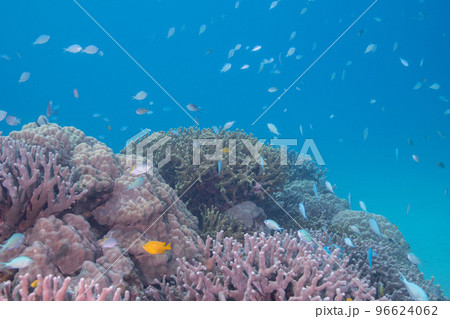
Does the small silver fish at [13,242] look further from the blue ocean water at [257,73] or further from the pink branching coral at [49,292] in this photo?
the blue ocean water at [257,73]

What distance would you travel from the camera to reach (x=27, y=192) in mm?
3047

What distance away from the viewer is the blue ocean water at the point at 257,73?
205 ft

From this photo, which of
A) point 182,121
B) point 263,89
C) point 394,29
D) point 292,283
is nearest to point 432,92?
point 394,29

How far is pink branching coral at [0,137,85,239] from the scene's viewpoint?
9.62 ft

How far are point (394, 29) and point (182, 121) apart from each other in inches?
2757

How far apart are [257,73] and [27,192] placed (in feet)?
316

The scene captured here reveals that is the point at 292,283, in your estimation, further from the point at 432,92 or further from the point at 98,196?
the point at 432,92

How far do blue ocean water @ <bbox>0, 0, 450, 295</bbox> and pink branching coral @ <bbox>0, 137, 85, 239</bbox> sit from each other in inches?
1903

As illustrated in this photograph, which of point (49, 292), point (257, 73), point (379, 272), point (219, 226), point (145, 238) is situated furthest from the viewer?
point (257, 73)

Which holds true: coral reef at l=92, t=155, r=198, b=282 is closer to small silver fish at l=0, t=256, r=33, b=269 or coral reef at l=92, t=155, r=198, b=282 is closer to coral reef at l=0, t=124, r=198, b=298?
coral reef at l=0, t=124, r=198, b=298

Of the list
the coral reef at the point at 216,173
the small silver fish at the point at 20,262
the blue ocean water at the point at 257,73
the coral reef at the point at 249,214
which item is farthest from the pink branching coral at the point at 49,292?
the blue ocean water at the point at 257,73

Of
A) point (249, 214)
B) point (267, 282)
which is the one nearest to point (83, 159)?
point (267, 282)

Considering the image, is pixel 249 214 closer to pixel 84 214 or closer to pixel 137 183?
pixel 137 183
